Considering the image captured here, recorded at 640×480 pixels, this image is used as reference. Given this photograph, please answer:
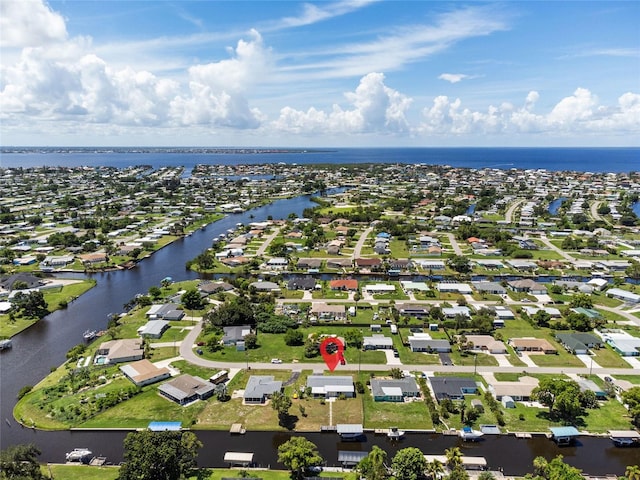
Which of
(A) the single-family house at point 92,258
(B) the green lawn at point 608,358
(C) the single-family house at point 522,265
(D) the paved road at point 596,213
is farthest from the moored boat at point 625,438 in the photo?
(D) the paved road at point 596,213

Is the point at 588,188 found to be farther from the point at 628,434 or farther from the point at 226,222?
the point at 628,434

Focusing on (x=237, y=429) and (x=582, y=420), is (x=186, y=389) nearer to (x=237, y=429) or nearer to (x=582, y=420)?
(x=237, y=429)

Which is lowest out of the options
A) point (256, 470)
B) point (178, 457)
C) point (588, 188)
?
point (256, 470)

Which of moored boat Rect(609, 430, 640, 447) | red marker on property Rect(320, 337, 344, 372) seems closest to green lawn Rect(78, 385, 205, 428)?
red marker on property Rect(320, 337, 344, 372)

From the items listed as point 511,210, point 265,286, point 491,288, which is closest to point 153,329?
point 265,286

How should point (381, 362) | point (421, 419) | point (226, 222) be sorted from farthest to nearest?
point (226, 222), point (381, 362), point (421, 419)

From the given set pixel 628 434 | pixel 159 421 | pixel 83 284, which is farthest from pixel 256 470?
pixel 83 284

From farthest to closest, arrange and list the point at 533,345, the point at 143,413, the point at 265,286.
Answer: the point at 265,286
the point at 533,345
the point at 143,413

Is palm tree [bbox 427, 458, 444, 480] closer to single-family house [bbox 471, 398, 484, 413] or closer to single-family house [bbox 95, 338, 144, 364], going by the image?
single-family house [bbox 471, 398, 484, 413]

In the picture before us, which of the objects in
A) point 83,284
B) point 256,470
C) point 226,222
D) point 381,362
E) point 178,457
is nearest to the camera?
point 178,457
